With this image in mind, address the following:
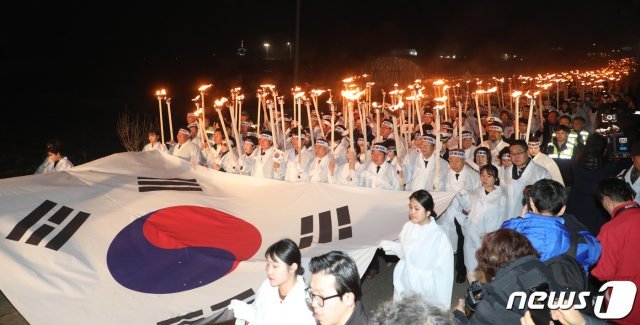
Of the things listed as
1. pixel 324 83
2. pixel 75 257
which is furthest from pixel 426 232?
pixel 324 83

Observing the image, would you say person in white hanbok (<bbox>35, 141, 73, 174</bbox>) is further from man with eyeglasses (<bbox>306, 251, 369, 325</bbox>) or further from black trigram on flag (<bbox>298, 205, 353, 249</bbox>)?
man with eyeglasses (<bbox>306, 251, 369, 325</bbox>)

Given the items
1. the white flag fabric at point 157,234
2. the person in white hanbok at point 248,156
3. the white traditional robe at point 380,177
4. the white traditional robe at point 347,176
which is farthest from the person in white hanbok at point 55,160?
the white traditional robe at point 380,177

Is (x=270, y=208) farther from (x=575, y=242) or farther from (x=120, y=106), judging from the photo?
(x=120, y=106)

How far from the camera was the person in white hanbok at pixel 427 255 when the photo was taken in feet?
14.0

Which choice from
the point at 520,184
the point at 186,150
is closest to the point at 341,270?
the point at 520,184

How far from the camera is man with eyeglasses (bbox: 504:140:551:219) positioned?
5906 mm

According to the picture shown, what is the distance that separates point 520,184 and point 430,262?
223 centimetres

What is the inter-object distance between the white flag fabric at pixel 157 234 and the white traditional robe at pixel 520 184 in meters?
0.84

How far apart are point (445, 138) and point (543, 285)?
7155 mm

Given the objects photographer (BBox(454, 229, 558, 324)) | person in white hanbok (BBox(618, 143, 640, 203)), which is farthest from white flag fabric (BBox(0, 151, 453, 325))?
person in white hanbok (BBox(618, 143, 640, 203))

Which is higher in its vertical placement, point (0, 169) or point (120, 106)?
point (120, 106)

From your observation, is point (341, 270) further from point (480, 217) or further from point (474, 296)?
point (480, 217)

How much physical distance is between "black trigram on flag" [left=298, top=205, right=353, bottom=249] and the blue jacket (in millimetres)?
2150

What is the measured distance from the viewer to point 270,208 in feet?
18.7
